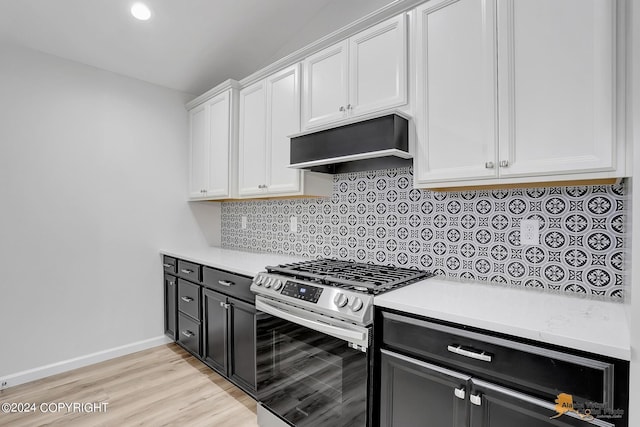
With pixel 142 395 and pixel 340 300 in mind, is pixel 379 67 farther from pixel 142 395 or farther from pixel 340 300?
pixel 142 395

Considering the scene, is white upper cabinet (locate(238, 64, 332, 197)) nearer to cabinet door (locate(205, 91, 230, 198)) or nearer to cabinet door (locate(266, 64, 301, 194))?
cabinet door (locate(266, 64, 301, 194))

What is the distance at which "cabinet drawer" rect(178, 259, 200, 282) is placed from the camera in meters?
2.68

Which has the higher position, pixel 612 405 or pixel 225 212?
pixel 225 212

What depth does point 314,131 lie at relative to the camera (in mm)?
2018

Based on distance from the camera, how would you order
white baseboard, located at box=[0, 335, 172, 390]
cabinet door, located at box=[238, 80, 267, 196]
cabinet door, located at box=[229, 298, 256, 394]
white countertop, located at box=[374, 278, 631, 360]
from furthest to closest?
cabinet door, located at box=[238, 80, 267, 196] → white baseboard, located at box=[0, 335, 172, 390] → cabinet door, located at box=[229, 298, 256, 394] → white countertop, located at box=[374, 278, 631, 360]

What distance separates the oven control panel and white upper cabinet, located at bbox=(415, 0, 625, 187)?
757 mm

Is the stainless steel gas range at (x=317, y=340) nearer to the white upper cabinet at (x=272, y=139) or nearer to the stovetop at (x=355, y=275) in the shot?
the stovetop at (x=355, y=275)

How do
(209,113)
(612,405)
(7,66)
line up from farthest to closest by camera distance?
(209,113) < (7,66) < (612,405)

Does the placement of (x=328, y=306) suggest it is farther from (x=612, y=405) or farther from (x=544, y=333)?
(x=612, y=405)

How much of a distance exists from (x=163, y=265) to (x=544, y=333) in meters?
3.16

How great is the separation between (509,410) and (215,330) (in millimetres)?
2011

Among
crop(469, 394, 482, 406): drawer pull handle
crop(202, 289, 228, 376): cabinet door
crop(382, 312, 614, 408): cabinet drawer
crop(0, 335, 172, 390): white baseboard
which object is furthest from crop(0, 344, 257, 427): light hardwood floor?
crop(469, 394, 482, 406): drawer pull handle

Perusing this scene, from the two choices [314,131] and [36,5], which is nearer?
[314,131]

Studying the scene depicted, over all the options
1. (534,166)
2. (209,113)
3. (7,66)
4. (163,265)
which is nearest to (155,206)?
(163,265)
